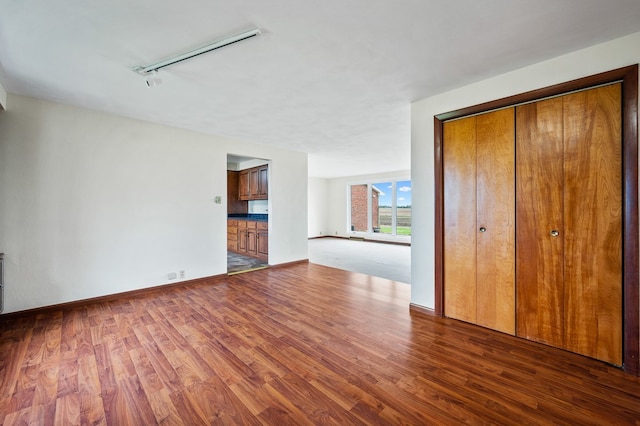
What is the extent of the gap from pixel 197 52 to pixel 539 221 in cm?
327

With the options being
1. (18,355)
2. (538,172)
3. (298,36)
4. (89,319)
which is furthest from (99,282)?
(538,172)

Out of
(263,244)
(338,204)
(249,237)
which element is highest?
(338,204)

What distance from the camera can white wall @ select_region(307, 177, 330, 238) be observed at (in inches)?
408

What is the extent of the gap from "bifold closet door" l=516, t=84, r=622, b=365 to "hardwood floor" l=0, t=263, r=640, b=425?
24cm

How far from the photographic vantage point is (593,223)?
205cm

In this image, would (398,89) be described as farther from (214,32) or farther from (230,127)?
(230,127)

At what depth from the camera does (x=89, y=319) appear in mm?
2787

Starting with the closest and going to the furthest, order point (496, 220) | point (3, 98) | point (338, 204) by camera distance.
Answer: point (496, 220) → point (3, 98) → point (338, 204)

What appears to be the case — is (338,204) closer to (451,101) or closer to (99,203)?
(451,101)

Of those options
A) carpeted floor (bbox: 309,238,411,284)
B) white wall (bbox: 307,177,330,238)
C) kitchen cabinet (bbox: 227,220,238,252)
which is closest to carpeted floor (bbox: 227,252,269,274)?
kitchen cabinet (bbox: 227,220,238,252)

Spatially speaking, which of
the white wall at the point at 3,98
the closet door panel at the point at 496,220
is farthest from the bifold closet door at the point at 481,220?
the white wall at the point at 3,98

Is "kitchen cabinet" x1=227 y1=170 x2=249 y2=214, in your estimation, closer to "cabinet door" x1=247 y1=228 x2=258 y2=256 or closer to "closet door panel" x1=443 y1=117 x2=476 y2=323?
"cabinet door" x1=247 y1=228 x2=258 y2=256

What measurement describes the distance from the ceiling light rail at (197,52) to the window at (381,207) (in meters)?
7.71

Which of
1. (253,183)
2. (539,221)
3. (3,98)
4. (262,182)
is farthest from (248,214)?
(539,221)
